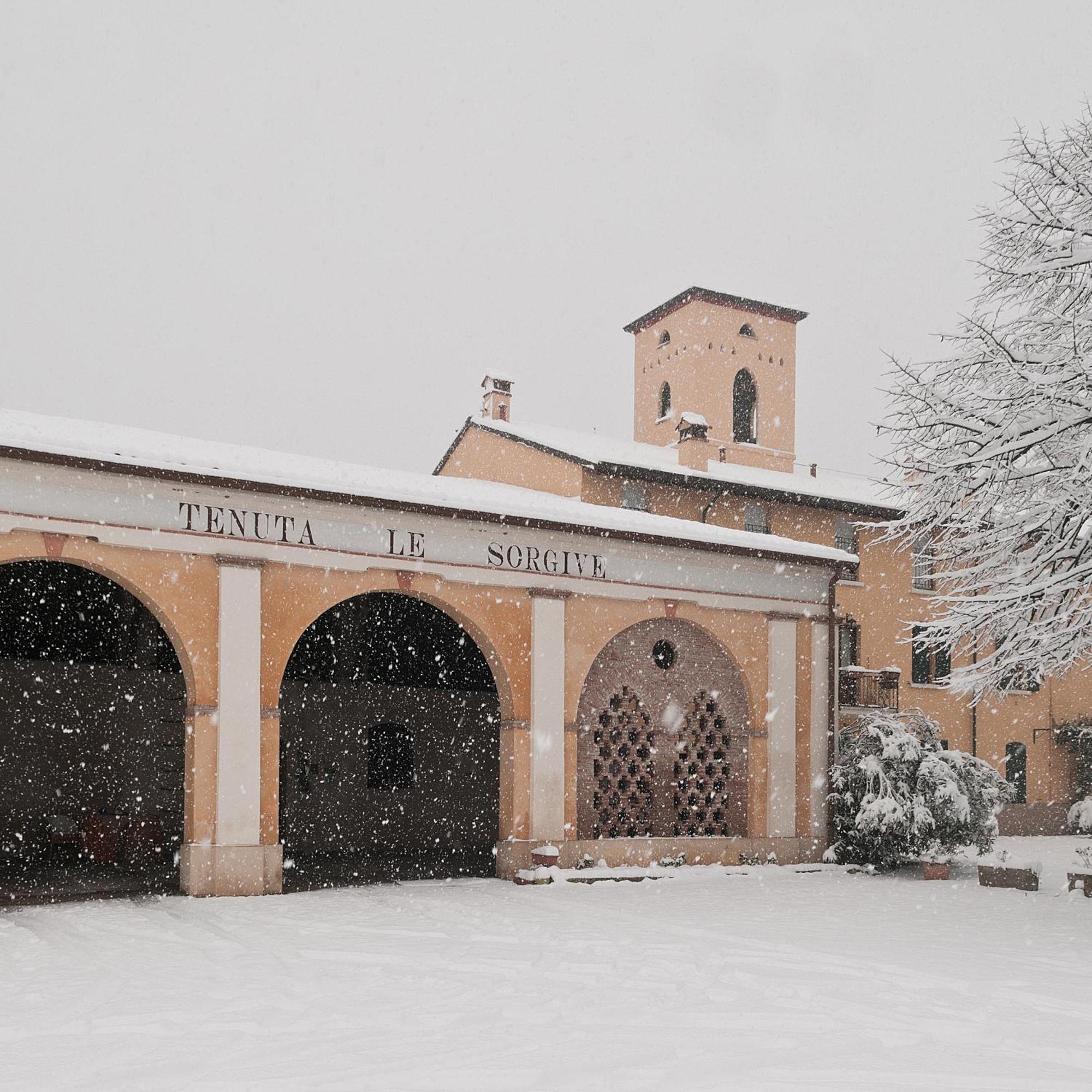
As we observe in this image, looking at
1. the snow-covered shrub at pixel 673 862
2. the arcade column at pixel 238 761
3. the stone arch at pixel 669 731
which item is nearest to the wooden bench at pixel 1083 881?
the stone arch at pixel 669 731

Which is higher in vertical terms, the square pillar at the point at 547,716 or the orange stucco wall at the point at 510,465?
the orange stucco wall at the point at 510,465

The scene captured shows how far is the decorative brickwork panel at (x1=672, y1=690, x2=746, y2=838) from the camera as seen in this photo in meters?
16.2

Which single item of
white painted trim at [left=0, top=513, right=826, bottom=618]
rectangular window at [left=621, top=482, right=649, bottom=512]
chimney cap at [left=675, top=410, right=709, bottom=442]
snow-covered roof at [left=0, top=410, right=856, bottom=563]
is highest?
chimney cap at [left=675, top=410, right=709, bottom=442]

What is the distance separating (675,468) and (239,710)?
14.6m

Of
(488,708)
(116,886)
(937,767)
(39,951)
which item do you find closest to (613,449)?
(488,708)

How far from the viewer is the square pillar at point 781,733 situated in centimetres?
1648

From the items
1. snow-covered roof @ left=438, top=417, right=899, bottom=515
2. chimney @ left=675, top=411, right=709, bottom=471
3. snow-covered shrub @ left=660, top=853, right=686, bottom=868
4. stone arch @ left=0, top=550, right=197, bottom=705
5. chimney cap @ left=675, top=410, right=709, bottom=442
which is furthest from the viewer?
chimney @ left=675, top=411, right=709, bottom=471

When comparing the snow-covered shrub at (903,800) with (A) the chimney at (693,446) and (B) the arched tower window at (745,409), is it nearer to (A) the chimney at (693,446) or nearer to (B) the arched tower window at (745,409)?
(A) the chimney at (693,446)

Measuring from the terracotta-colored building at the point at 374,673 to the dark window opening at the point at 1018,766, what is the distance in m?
6.49

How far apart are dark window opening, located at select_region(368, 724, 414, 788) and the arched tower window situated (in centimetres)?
1650

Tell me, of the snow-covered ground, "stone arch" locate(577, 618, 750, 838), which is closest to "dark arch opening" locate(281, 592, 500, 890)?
"stone arch" locate(577, 618, 750, 838)

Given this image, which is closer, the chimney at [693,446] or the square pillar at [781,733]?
the square pillar at [781,733]

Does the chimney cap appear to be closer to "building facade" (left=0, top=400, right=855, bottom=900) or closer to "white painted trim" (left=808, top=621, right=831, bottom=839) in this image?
"building facade" (left=0, top=400, right=855, bottom=900)

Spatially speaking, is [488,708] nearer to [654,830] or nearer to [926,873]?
[654,830]
